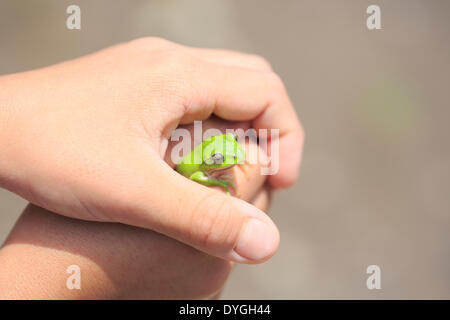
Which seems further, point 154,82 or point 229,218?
point 154,82

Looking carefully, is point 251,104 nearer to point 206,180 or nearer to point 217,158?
point 217,158

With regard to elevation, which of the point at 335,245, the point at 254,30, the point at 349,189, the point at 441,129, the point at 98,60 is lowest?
the point at 335,245

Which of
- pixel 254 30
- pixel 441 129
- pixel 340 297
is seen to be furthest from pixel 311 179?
pixel 254 30

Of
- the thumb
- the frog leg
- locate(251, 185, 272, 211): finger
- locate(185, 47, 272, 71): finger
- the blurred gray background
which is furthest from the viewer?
the blurred gray background

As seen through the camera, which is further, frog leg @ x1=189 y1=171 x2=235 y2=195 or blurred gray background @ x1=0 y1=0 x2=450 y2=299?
blurred gray background @ x1=0 y1=0 x2=450 y2=299

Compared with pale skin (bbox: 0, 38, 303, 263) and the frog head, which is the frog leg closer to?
the frog head

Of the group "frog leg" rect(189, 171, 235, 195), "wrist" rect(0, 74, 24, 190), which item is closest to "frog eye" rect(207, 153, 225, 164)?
"frog leg" rect(189, 171, 235, 195)

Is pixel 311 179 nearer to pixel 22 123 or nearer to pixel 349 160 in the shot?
pixel 349 160
